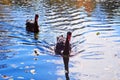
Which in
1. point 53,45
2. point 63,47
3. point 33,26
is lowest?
point 53,45

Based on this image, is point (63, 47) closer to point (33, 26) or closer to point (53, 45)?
point (53, 45)

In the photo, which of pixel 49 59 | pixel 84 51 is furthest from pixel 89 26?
pixel 49 59

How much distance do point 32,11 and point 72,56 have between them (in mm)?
14684

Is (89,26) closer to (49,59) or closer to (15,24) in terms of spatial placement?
(15,24)

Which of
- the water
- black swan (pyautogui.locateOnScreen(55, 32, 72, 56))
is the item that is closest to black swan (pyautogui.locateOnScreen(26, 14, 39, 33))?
the water

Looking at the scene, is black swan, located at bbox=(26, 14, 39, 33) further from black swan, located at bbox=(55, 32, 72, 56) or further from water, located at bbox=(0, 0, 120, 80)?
black swan, located at bbox=(55, 32, 72, 56)

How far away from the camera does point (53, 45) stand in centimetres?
1980

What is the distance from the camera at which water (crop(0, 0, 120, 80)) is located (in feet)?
49.5

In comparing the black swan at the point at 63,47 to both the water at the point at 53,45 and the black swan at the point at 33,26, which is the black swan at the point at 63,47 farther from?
the black swan at the point at 33,26

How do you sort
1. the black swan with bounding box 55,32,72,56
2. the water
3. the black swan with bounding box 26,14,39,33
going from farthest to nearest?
the black swan with bounding box 26,14,39,33 → the black swan with bounding box 55,32,72,56 → the water

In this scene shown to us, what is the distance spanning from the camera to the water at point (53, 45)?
15102 millimetres

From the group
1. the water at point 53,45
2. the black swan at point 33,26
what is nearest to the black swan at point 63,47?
the water at point 53,45

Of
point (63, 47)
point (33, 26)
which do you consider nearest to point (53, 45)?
point (63, 47)

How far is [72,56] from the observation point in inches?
698
